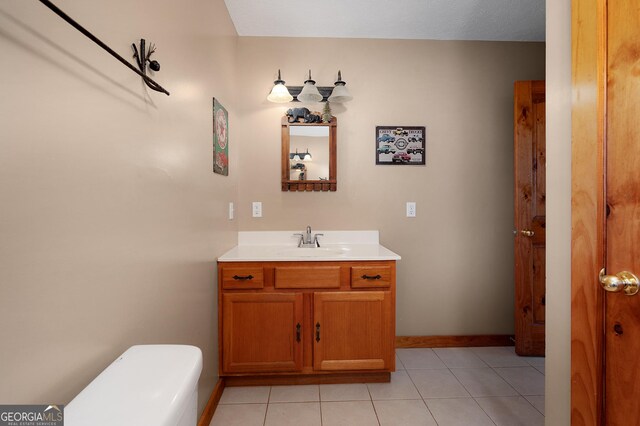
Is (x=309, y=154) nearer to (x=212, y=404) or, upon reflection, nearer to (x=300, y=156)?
(x=300, y=156)

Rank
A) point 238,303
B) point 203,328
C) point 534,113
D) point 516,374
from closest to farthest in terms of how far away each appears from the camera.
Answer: point 203,328 → point 238,303 → point 516,374 → point 534,113

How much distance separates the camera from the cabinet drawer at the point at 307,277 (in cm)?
183

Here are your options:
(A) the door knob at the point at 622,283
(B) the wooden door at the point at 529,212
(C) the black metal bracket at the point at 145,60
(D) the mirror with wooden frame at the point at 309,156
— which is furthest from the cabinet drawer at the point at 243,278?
(B) the wooden door at the point at 529,212

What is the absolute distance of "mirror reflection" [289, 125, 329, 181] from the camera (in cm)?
235

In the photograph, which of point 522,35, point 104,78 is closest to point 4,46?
point 104,78

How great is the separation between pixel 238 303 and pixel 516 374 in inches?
79.9

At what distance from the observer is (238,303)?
5.96 ft

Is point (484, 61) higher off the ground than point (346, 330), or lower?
higher

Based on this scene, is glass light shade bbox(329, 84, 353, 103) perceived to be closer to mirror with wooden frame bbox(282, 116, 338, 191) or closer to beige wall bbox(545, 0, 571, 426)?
mirror with wooden frame bbox(282, 116, 338, 191)

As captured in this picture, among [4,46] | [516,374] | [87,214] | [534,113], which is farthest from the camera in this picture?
[534,113]

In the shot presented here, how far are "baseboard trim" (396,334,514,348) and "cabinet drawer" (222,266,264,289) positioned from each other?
1.36 metres

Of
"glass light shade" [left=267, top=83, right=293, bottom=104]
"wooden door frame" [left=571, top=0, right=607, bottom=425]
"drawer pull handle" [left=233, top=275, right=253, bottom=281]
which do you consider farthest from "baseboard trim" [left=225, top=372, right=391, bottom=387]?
"glass light shade" [left=267, top=83, right=293, bottom=104]

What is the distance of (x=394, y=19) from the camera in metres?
2.18

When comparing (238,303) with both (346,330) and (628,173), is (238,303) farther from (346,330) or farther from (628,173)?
(628,173)
